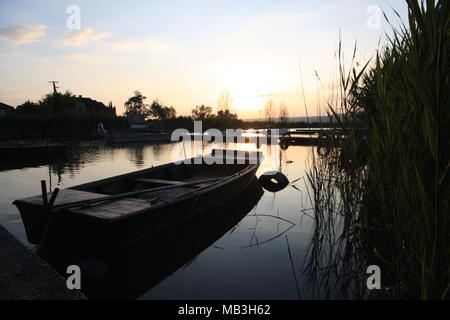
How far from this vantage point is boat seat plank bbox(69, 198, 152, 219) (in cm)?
439

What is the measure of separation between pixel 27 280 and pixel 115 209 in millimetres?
1628

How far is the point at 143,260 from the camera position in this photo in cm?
517

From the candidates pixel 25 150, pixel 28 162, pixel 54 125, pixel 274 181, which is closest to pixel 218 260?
pixel 274 181

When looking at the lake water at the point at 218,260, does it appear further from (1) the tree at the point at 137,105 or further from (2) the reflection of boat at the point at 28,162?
(1) the tree at the point at 137,105

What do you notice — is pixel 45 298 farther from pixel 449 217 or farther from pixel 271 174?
pixel 271 174

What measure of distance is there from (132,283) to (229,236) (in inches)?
99.7

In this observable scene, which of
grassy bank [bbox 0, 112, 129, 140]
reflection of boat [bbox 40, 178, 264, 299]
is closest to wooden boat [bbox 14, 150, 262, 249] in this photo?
reflection of boat [bbox 40, 178, 264, 299]

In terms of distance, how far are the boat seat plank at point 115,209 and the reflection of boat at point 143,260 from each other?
631 mm

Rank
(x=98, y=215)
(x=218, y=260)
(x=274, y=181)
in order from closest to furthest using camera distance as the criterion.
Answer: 1. (x=98, y=215)
2. (x=218, y=260)
3. (x=274, y=181)

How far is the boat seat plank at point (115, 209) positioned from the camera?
4.39m

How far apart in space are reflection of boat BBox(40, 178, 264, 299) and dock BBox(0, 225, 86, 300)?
701 millimetres

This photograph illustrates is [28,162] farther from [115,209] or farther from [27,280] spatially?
[27,280]

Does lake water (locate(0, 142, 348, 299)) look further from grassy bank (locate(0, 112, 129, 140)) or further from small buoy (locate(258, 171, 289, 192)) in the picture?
grassy bank (locate(0, 112, 129, 140))
